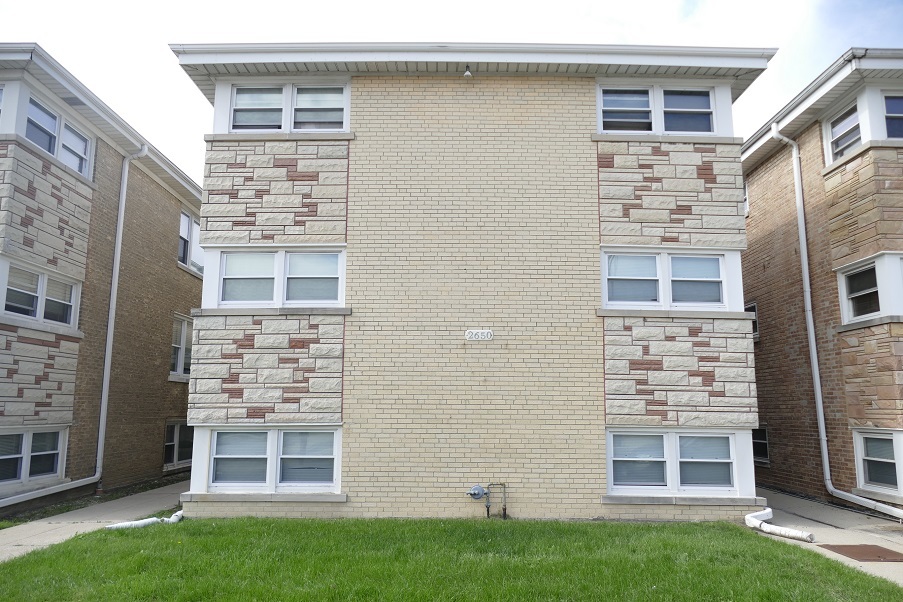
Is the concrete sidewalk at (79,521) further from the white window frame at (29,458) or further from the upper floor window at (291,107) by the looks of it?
the upper floor window at (291,107)

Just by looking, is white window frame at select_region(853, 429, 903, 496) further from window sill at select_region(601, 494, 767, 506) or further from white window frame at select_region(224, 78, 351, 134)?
white window frame at select_region(224, 78, 351, 134)

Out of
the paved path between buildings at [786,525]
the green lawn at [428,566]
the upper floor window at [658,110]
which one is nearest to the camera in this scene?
the green lawn at [428,566]

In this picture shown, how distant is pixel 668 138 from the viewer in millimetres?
10734

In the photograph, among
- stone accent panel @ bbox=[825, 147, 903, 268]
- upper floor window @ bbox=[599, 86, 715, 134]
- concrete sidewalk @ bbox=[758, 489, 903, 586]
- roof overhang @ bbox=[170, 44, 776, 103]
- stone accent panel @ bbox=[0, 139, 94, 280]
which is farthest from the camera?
upper floor window @ bbox=[599, 86, 715, 134]

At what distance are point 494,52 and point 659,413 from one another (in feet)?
19.7

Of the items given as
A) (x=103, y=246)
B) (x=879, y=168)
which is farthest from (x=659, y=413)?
(x=103, y=246)

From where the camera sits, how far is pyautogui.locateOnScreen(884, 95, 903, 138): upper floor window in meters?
11.0

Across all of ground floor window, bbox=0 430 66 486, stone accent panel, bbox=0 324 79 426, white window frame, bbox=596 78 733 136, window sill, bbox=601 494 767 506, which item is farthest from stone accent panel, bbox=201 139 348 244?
window sill, bbox=601 494 767 506

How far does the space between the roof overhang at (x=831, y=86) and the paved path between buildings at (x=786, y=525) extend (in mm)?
6762

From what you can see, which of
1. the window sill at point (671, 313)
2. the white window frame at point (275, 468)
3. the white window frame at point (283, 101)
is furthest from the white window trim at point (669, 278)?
the white window frame at point (283, 101)

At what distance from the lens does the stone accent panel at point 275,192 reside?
34.4ft

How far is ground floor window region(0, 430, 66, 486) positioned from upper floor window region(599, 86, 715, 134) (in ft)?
35.0

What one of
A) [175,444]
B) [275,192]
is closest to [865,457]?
[275,192]

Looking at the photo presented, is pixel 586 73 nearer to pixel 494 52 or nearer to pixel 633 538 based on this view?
pixel 494 52
